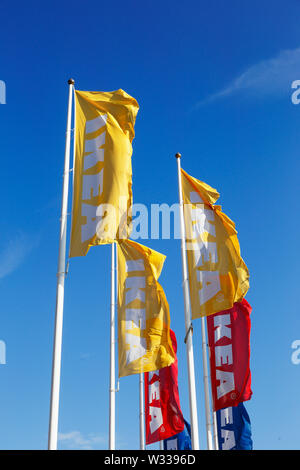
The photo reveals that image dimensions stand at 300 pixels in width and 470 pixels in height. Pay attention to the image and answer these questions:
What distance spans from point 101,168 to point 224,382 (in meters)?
11.7

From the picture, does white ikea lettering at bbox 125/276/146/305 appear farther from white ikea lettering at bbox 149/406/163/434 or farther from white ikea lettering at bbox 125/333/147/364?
white ikea lettering at bbox 149/406/163/434

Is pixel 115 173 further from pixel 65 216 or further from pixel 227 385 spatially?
pixel 227 385

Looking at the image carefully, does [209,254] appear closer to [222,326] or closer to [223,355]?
[222,326]

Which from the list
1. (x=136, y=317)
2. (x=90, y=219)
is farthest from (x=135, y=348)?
(x=90, y=219)

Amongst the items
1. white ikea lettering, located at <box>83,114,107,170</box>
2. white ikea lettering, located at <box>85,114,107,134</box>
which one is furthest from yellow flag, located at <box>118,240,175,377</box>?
white ikea lettering, located at <box>85,114,107,134</box>

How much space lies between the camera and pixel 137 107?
16719mm

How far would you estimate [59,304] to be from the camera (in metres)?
14.0

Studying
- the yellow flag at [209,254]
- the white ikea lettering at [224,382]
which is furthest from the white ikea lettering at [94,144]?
the white ikea lettering at [224,382]

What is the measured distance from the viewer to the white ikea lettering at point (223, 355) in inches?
904

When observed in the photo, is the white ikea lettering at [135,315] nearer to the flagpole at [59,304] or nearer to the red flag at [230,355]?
the flagpole at [59,304]

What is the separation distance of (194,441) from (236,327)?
813 cm

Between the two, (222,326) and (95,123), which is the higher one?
(95,123)

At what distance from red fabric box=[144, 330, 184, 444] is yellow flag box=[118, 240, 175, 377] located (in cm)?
598
